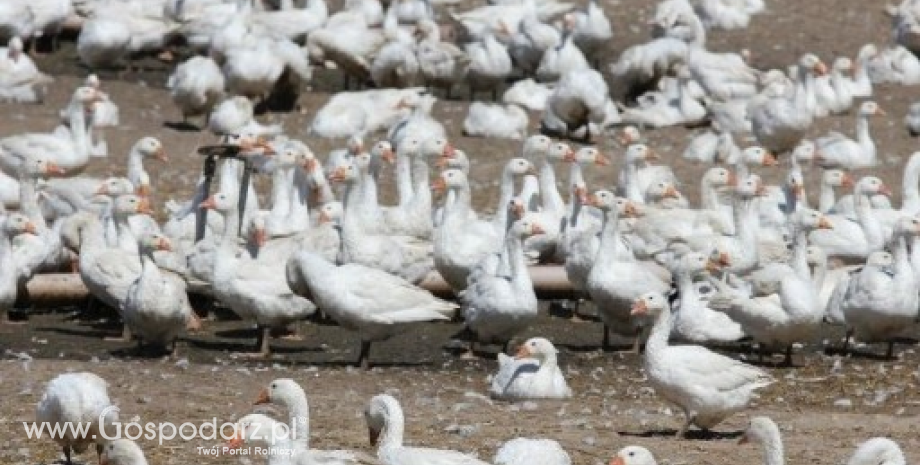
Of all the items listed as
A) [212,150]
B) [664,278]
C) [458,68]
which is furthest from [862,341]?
[458,68]

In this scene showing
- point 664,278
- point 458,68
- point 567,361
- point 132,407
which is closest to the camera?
point 132,407

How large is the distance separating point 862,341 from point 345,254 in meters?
3.77

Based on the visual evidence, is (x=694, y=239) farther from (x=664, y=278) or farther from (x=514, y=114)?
(x=514, y=114)

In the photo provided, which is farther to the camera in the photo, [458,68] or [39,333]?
→ [458,68]

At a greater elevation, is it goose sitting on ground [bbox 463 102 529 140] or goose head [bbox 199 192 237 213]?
goose head [bbox 199 192 237 213]

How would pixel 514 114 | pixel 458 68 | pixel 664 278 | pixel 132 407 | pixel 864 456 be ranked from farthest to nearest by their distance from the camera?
pixel 458 68
pixel 514 114
pixel 664 278
pixel 132 407
pixel 864 456

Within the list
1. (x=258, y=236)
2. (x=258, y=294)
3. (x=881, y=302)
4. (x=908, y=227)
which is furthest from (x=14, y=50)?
(x=881, y=302)

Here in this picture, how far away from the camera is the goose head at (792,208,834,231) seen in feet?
63.3

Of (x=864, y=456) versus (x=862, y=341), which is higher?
(x=864, y=456)

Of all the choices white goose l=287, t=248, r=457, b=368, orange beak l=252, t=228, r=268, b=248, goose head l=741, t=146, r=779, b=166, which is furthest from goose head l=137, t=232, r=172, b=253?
goose head l=741, t=146, r=779, b=166

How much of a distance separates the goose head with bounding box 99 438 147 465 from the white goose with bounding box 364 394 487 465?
1.18 metres

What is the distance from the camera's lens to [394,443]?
12.5 metres

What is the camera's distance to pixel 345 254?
19.3 m

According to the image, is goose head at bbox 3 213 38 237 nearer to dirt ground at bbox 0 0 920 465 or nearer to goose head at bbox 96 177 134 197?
dirt ground at bbox 0 0 920 465
